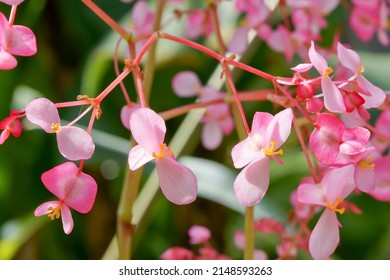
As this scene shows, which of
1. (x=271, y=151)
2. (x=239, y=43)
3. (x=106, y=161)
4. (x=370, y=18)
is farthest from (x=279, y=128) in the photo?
(x=106, y=161)

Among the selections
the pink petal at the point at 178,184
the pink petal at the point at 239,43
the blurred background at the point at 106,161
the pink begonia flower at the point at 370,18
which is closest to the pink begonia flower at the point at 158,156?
the pink petal at the point at 178,184

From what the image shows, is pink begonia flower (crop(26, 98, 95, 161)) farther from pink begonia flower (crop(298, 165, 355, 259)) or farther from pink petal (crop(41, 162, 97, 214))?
pink begonia flower (crop(298, 165, 355, 259))

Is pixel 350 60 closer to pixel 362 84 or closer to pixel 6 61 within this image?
pixel 362 84

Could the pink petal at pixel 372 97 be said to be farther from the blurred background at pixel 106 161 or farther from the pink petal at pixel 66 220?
the blurred background at pixel 106 161

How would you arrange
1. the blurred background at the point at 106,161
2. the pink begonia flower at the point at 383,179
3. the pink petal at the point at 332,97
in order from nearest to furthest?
the pink petal at the point at 332,97, the pink begonia flower at the point at 383,179, the blurred background at the point at 106,161

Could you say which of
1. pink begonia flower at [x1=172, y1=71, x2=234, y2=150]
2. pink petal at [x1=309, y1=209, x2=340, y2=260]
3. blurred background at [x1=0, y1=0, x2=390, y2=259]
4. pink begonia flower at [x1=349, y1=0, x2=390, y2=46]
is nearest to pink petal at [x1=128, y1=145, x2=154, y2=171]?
pink petal at [x1=309, y1=209, x2=340, y2=260]
